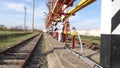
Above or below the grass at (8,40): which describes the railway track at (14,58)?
below

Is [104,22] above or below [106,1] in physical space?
below

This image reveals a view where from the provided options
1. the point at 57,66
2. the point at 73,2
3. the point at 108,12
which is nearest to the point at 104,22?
the point at 108,12

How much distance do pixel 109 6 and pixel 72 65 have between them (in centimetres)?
249

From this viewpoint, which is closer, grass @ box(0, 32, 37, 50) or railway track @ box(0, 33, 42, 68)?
railway track @ box(0, 33, 42, 68)

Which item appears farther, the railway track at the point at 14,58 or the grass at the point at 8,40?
the grass at the point at 8,40

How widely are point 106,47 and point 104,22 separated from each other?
1.80ft

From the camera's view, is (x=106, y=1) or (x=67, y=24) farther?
(x=67, y=24)

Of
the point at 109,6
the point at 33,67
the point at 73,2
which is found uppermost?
the point at 73,2

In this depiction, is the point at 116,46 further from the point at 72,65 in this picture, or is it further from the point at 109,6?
the point at 72,65

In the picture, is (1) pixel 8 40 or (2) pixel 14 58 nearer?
(2) pixel 14 58

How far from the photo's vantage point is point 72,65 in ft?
23.5

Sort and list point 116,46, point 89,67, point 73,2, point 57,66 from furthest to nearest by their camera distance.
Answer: point 73,2 < point 57,66 < point 89,67 < point 116,46

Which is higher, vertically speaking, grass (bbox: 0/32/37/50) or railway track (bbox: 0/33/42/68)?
grass (bbox: 0/32/37/50)

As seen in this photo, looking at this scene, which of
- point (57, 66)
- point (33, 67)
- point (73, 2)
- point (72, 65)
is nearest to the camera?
point (72, 65)
